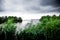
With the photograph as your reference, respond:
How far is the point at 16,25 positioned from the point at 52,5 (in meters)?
1.03

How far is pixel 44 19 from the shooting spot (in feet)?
14.6

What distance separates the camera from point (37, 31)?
14.0 feet

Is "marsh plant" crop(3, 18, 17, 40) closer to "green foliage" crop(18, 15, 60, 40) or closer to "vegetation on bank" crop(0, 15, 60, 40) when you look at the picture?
"vegetation on bank" crop(0, 15, 60, 40)

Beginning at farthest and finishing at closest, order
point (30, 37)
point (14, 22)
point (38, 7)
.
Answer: point (38, 7) < point (14, 22) < point (30, 37)

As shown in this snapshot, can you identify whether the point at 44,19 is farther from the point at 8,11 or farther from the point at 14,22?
the point at 8,11

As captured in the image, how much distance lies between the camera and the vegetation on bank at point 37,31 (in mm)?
4166

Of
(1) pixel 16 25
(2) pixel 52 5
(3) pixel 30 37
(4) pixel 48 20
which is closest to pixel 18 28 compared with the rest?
(1) pixel 16 25

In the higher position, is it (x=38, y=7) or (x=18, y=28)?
(x=38, y=7)

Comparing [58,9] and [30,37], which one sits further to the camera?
[58,9]

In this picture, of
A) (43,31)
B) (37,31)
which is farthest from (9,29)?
(43,31)

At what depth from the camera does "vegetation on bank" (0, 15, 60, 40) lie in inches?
164

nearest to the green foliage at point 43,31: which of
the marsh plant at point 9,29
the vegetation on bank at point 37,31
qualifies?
the vegetation on bank at point 37,31

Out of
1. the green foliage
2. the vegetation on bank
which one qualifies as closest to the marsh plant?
the vegetation on bank

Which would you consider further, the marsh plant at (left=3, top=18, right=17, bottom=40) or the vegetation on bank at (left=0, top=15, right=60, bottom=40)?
the marsh plant at (left=3, top=18, right=17, bottom=40)
